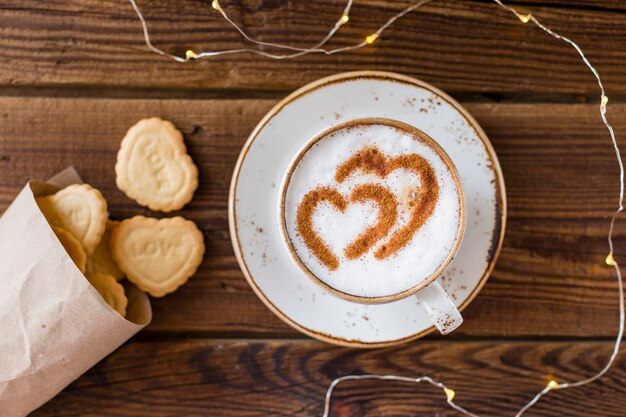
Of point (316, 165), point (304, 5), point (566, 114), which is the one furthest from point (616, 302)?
point (304, 5)

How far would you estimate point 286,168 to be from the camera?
3.32 feet

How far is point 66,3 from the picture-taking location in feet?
3.62

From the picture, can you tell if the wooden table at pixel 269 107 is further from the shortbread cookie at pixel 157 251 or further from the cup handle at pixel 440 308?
the cup handle at pixel 440 308

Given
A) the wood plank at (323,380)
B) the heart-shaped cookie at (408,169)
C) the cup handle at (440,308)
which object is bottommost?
the wood plank at (323,380)

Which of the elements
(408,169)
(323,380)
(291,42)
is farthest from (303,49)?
(323,380)

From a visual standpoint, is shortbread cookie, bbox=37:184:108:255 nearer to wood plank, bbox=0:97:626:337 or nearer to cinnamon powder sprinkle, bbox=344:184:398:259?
wood plank, bbox=0:97:626:337

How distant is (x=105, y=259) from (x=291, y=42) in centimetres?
50

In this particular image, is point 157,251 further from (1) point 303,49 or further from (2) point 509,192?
(2) point 509,192

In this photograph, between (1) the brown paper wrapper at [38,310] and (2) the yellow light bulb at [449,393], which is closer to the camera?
(1) the brown paper wrapper at [38,310]

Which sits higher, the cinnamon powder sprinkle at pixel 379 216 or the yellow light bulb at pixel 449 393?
the cinnamon powder sprinkle at pixel 379 216

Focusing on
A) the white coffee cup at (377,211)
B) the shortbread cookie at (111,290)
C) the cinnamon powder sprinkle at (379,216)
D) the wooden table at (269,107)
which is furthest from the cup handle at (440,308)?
the shortbread cookie at (111,290)

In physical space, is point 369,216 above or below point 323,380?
above

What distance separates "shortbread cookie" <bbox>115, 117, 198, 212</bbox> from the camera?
43.3 inches

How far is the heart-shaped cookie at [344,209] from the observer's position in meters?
0.96
